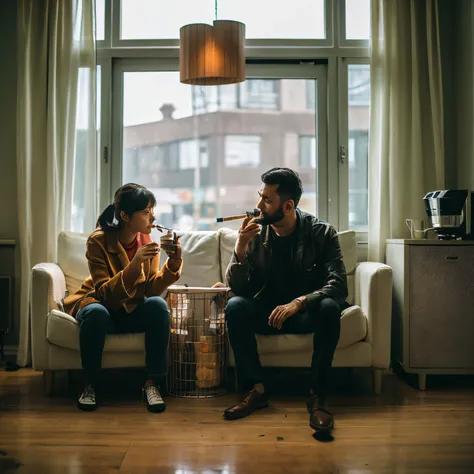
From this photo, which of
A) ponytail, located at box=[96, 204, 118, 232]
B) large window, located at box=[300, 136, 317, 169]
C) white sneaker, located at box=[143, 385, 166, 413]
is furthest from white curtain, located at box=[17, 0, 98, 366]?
large window, located at box=[300, 136, 317, 169]

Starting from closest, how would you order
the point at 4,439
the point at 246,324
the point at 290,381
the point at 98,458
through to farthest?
the point at 98,458 → the point at 4,439 → the point at 246,324 → the point at 290,381

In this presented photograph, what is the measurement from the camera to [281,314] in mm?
2734

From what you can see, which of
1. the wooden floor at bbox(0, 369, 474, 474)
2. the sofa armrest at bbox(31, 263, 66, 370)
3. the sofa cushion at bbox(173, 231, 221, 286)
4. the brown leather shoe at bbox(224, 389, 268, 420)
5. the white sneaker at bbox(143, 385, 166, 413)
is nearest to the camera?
the wooden floor at bbox(0, 369, 474, 474)

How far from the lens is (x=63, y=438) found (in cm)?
239

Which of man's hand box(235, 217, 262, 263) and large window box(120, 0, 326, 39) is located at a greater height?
large window box(120, 0, 326, 39)

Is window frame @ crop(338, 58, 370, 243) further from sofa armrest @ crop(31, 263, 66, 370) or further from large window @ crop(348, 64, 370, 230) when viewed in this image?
sofa armrest @ crop(31, 263, 66, 370)

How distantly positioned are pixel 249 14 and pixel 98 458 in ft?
9.52

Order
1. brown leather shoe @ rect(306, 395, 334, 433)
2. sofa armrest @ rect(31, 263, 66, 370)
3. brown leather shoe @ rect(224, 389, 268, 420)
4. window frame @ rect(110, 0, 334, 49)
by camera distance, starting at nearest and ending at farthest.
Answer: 1. brown leather shoe @ rect(306, 395, 334, 433)
2. brown leather shoe @ rect(224, 389, 268, 420)
3. sofa armrest @ rect(31, 263, 66, 370)
4. window frame @ rect(110, 0, 334, 49)

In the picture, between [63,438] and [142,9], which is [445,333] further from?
[142,9]

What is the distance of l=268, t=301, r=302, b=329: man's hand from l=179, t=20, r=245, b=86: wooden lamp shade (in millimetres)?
1201

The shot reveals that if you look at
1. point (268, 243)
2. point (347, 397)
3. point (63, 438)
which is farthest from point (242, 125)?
point (63, 438)

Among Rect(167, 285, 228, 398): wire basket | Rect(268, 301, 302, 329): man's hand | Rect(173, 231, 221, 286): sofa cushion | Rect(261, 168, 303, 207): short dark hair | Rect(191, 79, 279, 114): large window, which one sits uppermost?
Rect(191, 79, 279, 114): large window

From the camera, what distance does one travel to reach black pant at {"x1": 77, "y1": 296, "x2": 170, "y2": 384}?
9.33 ft

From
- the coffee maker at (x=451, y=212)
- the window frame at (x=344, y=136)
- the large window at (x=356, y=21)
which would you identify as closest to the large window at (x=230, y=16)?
the large window at (x=356, y=21)
